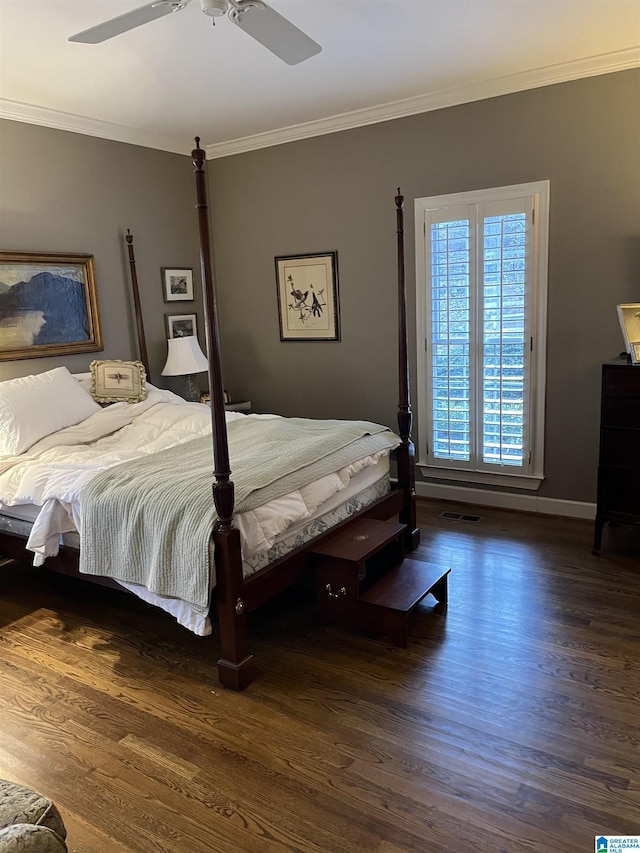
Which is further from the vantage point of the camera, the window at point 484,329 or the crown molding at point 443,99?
the window at point 484,329

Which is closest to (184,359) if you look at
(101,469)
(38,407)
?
(38,407)

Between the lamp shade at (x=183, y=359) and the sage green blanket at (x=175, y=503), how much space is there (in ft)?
4.96

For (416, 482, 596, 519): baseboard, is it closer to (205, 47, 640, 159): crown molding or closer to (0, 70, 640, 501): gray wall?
(0, 70, 640, 501): gray wall

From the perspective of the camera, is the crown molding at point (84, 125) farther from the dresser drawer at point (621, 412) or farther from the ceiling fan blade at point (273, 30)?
the dresser drawer at point (621, 412)

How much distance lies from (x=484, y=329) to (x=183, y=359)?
2.15 meters

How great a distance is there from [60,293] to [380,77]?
8.02 ft

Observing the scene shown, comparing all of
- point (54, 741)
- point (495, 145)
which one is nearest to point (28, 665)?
point (54, 741)

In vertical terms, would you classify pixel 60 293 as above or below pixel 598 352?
above

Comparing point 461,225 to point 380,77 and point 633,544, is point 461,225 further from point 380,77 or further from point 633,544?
point 633,544

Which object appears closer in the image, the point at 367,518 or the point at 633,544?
the point at 367,518

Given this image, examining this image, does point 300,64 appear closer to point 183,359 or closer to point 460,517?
point 183,359

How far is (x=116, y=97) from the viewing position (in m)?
3.87

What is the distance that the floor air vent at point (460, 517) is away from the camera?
4172 millimetres

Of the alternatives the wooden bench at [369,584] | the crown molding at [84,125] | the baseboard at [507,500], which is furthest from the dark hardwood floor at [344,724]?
the crown molding at [84,125]
